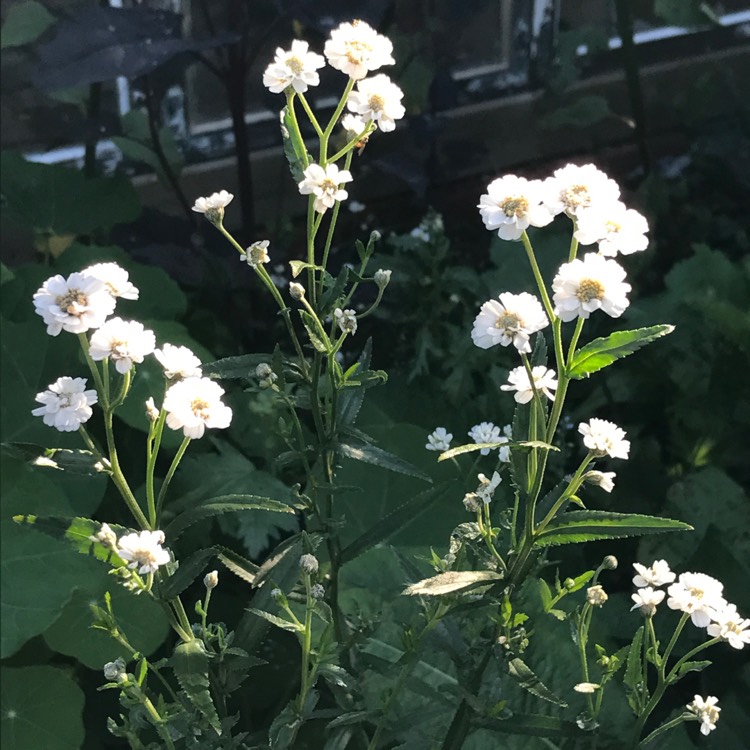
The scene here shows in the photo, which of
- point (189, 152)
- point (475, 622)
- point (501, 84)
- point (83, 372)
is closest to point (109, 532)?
point (475, 622)

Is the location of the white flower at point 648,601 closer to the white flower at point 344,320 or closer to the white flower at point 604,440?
the white flower at point 604,440

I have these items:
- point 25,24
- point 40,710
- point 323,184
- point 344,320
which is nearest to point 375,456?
point 344,320

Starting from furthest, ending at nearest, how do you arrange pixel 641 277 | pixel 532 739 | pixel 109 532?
1. pixel 641 277
2. pixel 532 739
3. pixel 109 532

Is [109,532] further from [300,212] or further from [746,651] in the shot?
[300,212]

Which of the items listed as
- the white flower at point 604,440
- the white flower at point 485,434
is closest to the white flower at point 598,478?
the white flower at point 604,440

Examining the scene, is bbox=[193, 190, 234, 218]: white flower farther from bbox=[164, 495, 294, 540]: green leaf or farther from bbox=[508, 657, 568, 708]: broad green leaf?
bbox=[508, 657, 568, 708]: broad green leaf

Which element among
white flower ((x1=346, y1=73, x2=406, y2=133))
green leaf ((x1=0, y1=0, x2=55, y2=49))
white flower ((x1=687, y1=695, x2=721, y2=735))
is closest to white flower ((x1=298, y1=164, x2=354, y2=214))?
white flower ((x1=346, y1=73, x2=406, y2=133))

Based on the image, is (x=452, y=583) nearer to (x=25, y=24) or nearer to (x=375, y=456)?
(x=375, y=456)
